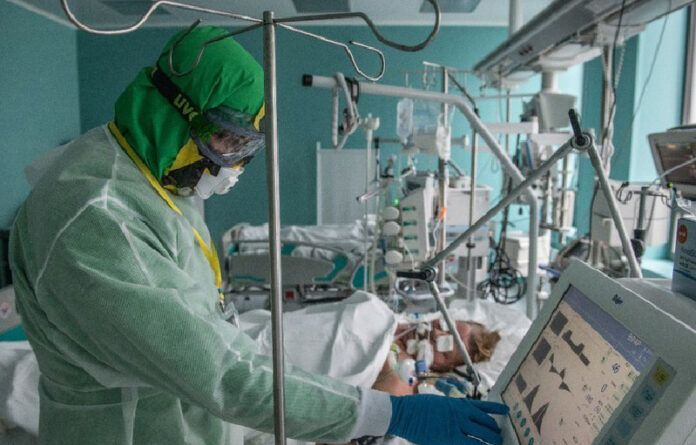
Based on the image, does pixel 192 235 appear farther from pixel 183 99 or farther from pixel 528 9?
pixel 528 9

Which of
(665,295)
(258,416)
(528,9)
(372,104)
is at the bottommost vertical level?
(258,416)

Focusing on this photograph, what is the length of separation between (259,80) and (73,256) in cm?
50

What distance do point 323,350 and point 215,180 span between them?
0.88 meters

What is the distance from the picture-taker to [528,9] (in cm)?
565

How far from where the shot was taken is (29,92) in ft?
17.4

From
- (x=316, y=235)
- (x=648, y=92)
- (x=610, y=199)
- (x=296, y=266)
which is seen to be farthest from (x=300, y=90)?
(x=610, y=199)

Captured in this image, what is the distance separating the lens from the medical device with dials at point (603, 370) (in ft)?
1.63

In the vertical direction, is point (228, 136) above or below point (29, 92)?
below

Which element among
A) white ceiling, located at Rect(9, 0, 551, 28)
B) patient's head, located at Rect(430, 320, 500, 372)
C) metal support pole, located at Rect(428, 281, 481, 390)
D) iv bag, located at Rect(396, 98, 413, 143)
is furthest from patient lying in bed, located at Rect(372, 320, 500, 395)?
white ceiling, located at Rect(9, 0, 551, 28)

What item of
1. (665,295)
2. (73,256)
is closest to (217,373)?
(73,256)

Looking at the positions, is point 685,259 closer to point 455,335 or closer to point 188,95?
point 455,335

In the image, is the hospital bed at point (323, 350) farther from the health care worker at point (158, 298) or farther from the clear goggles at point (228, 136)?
the clear goggles at point (228, 136)

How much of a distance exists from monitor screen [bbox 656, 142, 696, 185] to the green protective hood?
63.0 inches

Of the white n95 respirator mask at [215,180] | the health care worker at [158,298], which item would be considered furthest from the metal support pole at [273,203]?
the white n95 respirator mask at [215,180]
